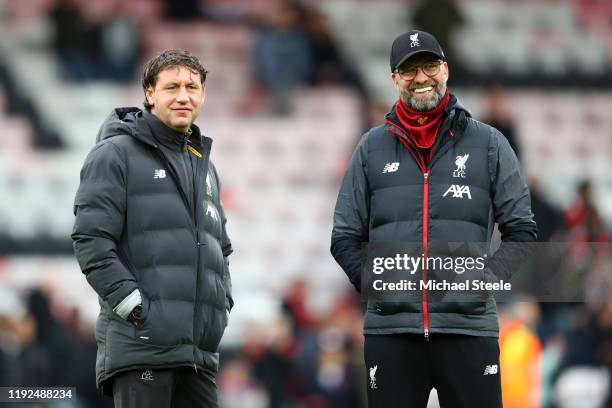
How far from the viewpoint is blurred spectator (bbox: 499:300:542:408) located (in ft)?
34.4

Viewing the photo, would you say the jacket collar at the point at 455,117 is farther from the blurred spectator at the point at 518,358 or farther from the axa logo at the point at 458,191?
the blurred spectator at the point at 518,358

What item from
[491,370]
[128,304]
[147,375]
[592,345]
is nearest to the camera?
[128,304]

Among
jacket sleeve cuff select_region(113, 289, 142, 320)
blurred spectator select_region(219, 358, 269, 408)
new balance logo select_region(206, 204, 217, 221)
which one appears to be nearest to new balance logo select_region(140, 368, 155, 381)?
jacket sleeve cuff select_region(113, 289, 142, 320)

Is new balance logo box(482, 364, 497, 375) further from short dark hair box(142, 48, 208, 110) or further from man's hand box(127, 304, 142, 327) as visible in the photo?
short dark hair box(142, 48, 208, 110)

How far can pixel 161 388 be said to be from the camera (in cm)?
550

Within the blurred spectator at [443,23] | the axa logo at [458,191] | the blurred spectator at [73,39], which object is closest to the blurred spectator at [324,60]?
the blurred spectator at [443,23]

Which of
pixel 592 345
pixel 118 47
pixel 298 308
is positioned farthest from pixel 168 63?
pixel 118 47

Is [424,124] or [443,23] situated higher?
[443,23]

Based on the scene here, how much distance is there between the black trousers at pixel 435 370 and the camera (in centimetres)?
556

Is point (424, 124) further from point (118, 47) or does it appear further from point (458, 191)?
point (118, 47)

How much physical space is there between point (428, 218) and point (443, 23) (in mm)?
11318

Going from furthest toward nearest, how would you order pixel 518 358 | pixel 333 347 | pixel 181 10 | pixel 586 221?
pixel 181 10
pixel 586 221
pixel 333 347
pixel 518 358

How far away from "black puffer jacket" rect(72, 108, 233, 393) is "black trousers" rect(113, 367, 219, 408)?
0.18ft

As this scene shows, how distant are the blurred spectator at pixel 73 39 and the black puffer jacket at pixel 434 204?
1078cm
